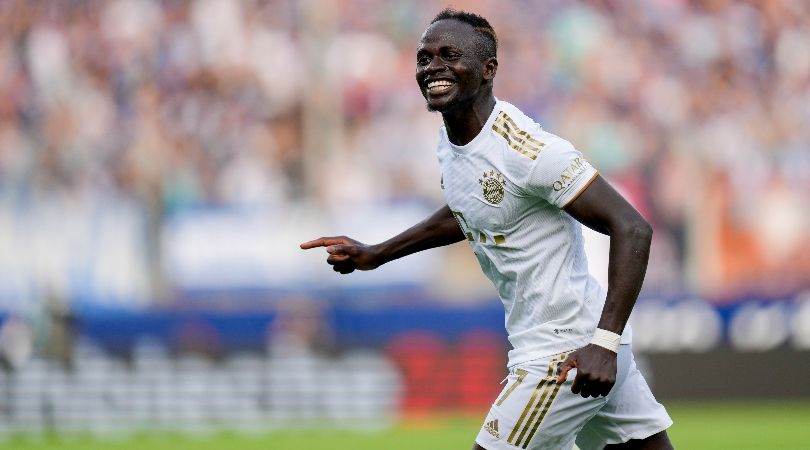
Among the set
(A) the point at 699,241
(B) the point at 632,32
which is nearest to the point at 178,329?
(A) the point at 699,241

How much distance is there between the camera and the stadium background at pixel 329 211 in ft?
49.0

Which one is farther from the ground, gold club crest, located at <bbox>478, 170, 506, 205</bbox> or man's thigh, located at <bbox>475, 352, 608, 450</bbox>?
gold club crest, located at <bbox>478, 170, 506, 205</bbox>

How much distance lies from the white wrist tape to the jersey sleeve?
0.47m

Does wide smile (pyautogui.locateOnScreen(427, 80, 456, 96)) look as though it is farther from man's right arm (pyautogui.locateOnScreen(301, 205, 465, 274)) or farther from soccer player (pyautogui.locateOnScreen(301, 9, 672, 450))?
man's right arm (pyautogui.locateOnScreen(301, 205, 465, 274))

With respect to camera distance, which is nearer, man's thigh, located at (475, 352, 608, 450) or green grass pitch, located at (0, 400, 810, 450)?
man's thigh, located at (475, 352, 608, 450)

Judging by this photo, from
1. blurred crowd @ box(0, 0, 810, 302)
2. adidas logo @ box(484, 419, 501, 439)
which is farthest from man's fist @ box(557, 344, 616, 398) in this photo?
blurred crowd @ box(0, 0, 810, 302)

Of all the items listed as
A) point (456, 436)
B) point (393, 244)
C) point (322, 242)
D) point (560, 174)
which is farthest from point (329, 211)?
point (560, 174)

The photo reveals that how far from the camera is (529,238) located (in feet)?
17.1

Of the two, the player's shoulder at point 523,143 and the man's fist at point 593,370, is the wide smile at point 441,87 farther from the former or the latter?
the man's fist at point 593,370

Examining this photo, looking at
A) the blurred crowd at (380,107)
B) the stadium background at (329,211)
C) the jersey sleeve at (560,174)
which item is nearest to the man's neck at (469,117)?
the jersey sleeve at (560,174)

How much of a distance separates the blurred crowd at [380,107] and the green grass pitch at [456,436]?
1.34 metres

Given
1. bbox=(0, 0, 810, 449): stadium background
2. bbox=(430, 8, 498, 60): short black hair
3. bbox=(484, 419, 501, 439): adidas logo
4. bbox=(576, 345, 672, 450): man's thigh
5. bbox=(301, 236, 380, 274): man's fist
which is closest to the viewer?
bbox=(484, 419, 501, 439): adidas logo

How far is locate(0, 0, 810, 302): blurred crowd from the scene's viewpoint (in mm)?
15648

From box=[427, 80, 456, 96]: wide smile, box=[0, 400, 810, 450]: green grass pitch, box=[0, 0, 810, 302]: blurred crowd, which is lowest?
box=[0, 400, 810, 450]: green grass pitch
